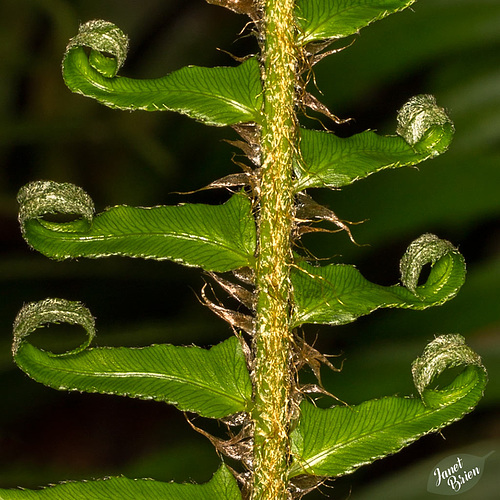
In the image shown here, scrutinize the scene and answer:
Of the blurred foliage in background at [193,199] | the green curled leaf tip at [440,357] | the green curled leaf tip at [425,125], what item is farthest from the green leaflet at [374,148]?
the blurred foliage in background at [193,199]

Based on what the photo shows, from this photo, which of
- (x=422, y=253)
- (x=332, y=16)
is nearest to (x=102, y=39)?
(x=332, y=16)

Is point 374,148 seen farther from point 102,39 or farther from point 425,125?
point 102,39

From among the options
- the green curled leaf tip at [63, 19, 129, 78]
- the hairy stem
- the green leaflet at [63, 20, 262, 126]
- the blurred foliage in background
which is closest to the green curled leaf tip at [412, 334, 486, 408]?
the hairy stem

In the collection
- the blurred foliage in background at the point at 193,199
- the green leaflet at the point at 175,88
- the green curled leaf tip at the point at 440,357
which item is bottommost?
the green curled leaf tip at the point at 440,357

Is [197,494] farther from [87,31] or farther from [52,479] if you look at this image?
[52,479]

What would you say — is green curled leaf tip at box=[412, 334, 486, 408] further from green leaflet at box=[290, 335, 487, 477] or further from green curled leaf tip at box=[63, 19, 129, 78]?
green curled leaf tip at box=[63, 19, 129, 78]

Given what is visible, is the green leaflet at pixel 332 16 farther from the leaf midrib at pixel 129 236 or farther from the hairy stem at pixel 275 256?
the leaf midrib at pixel 129 236
